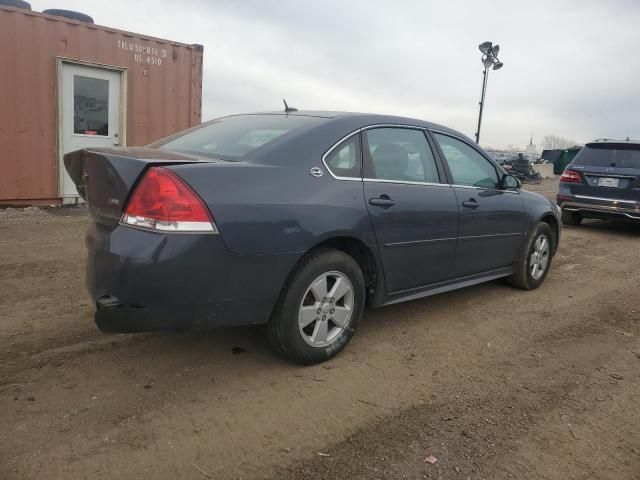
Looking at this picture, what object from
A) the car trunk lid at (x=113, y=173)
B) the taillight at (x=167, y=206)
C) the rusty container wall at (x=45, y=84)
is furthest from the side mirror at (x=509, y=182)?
the rusty container wall at (x=45, y=84)

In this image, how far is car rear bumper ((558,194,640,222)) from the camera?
8328 millimetres

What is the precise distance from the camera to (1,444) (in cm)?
232

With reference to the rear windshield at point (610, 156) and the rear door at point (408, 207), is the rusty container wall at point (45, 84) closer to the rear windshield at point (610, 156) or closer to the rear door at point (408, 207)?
the rear door at point (408, 207)

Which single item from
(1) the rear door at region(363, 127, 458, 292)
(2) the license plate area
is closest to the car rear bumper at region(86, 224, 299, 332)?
(1) the rear door at region(363, 127, 458, 292)

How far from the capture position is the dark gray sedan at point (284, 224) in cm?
259

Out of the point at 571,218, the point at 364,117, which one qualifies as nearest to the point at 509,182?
the point at 364,117

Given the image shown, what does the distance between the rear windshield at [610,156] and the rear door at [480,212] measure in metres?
4.91

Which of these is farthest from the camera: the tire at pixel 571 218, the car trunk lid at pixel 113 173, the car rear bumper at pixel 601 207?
the tire at pixel 571 218

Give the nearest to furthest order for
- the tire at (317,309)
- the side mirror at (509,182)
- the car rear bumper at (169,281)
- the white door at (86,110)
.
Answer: the car rear bumper at (169,281) < the tire at (317,309) < the side mirror at (509,182) < the white door at (86,110)

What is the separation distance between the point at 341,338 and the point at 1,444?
6.16 ft

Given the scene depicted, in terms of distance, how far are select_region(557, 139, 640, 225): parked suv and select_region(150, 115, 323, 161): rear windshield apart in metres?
6.99

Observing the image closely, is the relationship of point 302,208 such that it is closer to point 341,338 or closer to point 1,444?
point 341,338

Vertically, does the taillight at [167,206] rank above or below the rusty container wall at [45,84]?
below

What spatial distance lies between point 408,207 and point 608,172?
6.63 metres
